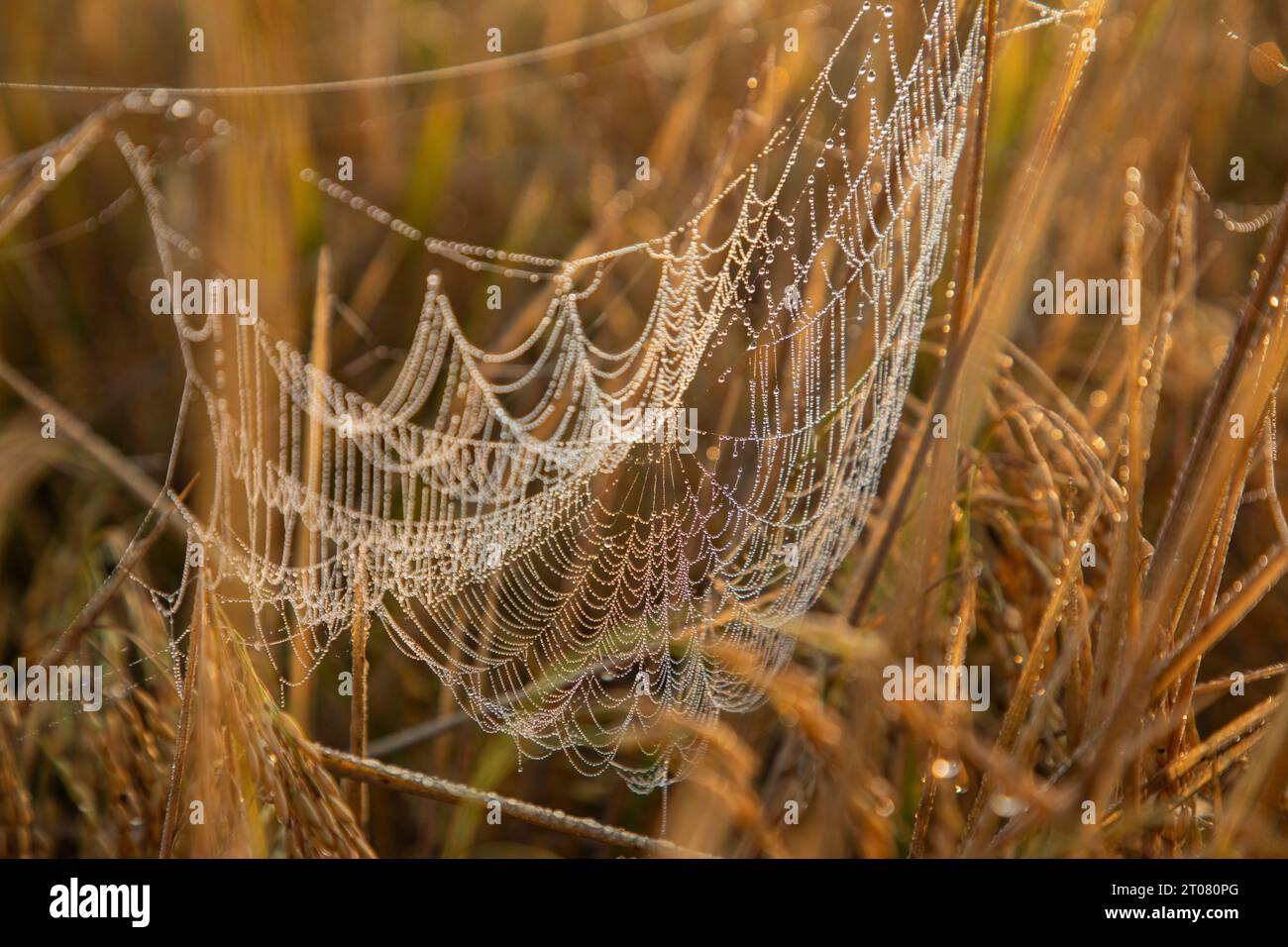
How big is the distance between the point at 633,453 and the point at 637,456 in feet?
0.05

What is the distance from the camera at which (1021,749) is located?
3.94 ft

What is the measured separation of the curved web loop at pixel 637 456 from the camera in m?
1.81

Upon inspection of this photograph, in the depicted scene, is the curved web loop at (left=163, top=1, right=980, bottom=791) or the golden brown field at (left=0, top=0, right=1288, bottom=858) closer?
the golden brown field at (left=0, top=0, right=1288, bottom=858)

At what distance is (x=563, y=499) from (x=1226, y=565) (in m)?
1.36

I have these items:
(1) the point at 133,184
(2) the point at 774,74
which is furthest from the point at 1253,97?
(1) the point at 133,184

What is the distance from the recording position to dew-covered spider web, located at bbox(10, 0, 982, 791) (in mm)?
1804

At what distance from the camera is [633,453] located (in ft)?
7.03

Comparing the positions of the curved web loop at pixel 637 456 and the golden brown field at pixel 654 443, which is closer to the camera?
the golden brown field at pixel 654 443

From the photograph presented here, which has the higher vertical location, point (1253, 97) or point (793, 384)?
point (1253, 97)

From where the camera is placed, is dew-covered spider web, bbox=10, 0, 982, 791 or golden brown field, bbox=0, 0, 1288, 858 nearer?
golden brown field, bbox=0, 0, 1288, 858

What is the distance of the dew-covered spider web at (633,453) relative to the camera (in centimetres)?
180

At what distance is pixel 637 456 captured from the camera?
2.15 m

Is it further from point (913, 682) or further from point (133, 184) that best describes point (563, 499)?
point (133, 184)
